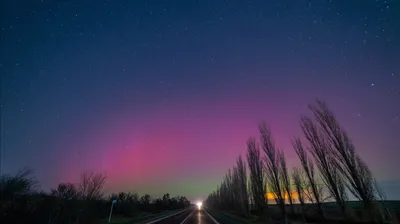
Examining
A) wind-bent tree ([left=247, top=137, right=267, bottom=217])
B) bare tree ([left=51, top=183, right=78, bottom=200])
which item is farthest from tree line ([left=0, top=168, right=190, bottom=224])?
wind-bent tree ([left=247, top=137, right=267, bottom=217])

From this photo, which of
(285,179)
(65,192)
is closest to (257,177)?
(285,179)

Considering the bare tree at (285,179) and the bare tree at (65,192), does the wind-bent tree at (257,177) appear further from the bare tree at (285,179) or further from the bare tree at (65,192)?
the bare tree at (65,192)

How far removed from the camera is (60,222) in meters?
15.8

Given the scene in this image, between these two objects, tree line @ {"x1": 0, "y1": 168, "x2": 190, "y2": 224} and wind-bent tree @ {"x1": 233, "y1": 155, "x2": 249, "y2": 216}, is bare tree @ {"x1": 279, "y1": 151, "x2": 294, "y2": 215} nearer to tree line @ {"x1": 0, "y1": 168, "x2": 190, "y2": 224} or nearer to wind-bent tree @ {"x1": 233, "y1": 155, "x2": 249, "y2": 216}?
wind-bent tree @ {"x1": 233, "y1": 155, "x2": 249, "y2": 216}

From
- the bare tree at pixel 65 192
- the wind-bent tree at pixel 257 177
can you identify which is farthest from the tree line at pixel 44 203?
the wind-bent tree at pixel 257 177

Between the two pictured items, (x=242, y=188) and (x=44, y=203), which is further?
(x=242, y=188)

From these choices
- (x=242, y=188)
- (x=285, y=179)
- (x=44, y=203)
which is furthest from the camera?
(x=242, y=188)

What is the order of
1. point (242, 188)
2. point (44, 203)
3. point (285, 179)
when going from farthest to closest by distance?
point (242, 188) < point (285, 179) < point (44, 203)

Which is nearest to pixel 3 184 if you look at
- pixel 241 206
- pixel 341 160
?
pixel 341 160

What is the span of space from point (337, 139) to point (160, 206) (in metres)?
61.0

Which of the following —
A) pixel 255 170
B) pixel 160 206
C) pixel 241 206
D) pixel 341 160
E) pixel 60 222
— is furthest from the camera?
pixel 160 206

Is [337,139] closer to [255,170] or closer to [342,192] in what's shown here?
[342,192]

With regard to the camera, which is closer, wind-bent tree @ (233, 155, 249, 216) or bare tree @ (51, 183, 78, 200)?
bare tree @ (51, 183, 78, 200)

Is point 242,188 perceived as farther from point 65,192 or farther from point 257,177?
point 65,192
